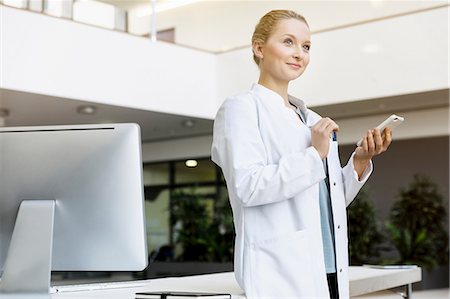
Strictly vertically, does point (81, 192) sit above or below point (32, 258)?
above

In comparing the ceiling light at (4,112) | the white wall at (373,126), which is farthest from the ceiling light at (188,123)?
the ceiling light at (4,112)

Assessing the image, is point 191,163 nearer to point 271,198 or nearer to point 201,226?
point 201,226

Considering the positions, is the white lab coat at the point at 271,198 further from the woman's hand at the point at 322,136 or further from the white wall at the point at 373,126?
the white wall at the point at 373,126

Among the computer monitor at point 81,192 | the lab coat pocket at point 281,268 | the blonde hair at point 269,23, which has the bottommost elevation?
the lab coat pocket at point 281,268

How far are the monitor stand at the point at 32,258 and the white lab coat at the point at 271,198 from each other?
1.61 ft

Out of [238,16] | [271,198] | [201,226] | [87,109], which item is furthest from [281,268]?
[201,226]

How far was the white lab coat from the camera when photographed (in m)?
1.81

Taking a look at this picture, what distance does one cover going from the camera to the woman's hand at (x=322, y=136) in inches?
73.3

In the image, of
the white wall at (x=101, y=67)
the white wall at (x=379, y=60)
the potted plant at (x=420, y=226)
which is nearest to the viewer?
the white wall at (x=101, y=67)

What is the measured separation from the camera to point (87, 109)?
8.65 meters

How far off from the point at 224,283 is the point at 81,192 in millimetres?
733

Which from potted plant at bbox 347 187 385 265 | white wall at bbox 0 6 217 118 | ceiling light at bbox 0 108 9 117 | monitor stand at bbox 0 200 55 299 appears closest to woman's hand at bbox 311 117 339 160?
monitor stand at bbox 0 200 55 299

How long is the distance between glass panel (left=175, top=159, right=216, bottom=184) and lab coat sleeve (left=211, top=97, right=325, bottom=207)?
940 cm

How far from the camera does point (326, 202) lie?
2.07 m
